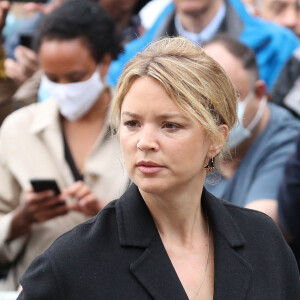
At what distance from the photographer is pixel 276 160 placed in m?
3.90

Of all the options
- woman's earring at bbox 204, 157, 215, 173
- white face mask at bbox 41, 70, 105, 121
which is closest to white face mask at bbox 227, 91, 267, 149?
white face mask at bbox 41, 70, 105, 121

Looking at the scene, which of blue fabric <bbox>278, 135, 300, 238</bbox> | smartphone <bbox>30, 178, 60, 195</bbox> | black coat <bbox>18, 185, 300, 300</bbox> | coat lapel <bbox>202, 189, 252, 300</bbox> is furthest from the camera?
smartphone <bbox>30, 178, 60, 195</bbox>

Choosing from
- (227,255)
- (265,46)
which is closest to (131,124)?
(227,255)

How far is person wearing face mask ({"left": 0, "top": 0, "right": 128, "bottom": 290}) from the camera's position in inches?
144

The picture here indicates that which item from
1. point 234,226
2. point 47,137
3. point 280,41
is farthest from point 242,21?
point 234,226

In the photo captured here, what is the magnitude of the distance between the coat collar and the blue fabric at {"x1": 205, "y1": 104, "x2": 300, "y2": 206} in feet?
4.46

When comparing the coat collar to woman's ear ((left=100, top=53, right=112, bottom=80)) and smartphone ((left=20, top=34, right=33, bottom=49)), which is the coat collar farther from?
smartphone ((left=20, top=34, right=33, bottom=49))

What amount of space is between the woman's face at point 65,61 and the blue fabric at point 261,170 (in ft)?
3.05

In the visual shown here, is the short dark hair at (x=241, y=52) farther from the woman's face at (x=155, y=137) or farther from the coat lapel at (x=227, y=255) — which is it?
the woman's face at (x=155, y=137)

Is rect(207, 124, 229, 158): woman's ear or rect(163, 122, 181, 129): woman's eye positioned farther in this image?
rect(207, 124, 229, 158): woman's ear

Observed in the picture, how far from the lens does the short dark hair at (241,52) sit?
4191mm

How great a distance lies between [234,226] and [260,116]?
1.69 metres

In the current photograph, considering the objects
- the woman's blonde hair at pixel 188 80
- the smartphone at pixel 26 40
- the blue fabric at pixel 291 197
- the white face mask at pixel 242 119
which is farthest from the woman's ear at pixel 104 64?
the woman's blonde hair at pixel 188 80

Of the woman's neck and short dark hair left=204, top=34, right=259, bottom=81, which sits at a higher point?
the woman's neck
